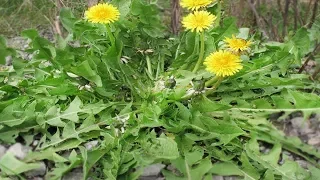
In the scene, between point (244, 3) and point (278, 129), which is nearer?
point (278, 129)

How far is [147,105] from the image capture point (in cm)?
237

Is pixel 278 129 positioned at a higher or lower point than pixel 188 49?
lower

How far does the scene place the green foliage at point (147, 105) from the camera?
7.01 feet

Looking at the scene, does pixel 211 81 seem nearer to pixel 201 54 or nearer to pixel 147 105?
pixel 201 54

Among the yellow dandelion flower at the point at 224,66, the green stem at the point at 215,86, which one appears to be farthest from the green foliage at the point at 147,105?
the yellow dandelion flower at the point at 224,66

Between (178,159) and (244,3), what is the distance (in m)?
1.78

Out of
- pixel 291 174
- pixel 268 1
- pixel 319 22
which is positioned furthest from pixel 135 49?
pixel 268 1

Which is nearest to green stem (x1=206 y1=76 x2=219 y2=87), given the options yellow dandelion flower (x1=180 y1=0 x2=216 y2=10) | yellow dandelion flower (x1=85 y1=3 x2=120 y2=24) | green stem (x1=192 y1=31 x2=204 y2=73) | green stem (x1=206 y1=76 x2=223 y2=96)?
green stem (x1=206 y1=76 x2=223 y2=96)

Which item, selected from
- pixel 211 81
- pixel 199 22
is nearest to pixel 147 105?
pixel 211 81

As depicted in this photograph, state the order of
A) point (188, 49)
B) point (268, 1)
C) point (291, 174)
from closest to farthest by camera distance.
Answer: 1. point (291, 174)
2. point (188, 49)
3. point (268, 1)

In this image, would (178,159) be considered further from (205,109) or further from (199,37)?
(199,37)

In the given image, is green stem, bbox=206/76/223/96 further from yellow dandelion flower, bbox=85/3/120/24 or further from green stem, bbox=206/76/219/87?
yellow dandelion flower, bbox=85/3/120/24

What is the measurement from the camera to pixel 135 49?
103 inches

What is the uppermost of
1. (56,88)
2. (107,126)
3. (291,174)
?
(56,88)
